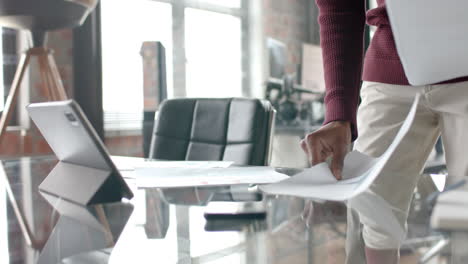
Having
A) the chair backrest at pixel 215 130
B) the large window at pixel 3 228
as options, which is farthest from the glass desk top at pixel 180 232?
the chair backrest at pixel 215 130

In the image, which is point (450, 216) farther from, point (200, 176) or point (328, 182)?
point (200, 176)

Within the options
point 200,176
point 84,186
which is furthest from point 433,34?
point 84,186

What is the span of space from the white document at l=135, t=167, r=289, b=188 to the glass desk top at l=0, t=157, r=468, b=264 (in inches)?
3.3

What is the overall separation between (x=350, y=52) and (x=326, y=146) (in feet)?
0.84

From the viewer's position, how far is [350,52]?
105 cm

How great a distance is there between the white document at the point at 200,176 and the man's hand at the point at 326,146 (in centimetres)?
7

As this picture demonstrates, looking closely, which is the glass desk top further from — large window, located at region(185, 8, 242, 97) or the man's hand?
large window, located at region(185, 8, 242, 97)

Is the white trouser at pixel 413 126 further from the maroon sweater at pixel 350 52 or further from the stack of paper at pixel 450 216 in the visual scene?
the stack of paper at pixel 450 216

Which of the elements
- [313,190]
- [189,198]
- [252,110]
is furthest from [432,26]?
[252,110]

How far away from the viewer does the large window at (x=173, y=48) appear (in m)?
3.48

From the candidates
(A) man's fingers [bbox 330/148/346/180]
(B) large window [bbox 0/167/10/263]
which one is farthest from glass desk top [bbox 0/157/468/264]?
(A) man's fingers [bbox 330/148/346/180]

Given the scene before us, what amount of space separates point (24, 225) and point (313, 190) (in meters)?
0.37

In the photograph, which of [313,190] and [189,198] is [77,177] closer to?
[189,198]

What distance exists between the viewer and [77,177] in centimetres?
84
